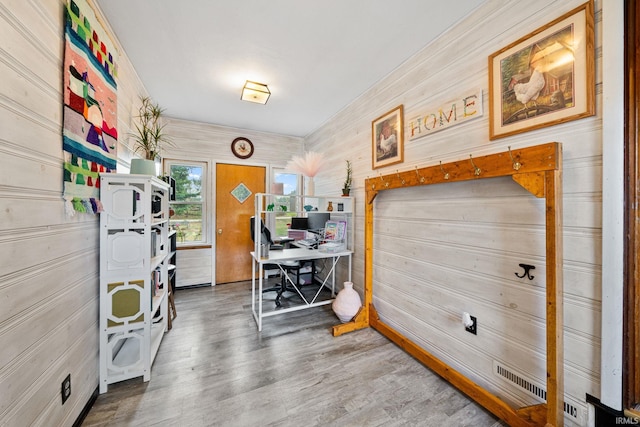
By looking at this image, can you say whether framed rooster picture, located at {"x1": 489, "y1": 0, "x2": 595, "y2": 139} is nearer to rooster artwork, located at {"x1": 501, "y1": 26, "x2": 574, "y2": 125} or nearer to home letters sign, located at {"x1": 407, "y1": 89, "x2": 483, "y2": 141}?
rooster artwork, located at {"x1": 501, "y1": 26, "x2": 574, "y2": 125}

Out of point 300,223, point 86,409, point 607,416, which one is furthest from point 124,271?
point 607,416

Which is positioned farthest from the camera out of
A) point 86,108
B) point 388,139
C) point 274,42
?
point 388,139

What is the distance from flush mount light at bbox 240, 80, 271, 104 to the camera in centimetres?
258

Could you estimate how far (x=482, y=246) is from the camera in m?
1.60

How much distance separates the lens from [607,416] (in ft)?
3.58

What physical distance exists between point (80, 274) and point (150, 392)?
93 cm

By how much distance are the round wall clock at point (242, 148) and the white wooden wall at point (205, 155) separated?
0.05 metres

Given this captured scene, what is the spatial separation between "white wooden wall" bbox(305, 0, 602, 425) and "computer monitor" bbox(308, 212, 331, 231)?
0.94m

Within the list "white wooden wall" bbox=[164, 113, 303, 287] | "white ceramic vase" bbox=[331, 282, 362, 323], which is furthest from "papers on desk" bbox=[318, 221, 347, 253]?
"white wooden wall" bbox=[164, 113, 303, 287]

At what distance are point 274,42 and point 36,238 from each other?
2.02 metres

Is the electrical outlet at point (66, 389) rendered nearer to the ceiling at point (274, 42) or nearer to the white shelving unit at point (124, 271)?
the white shelving unit at point (124, 271)

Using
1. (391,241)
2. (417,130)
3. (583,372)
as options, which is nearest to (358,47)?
(417,130)

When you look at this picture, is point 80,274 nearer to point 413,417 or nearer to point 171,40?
point 171,40

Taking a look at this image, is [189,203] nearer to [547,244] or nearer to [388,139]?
[388,139]
